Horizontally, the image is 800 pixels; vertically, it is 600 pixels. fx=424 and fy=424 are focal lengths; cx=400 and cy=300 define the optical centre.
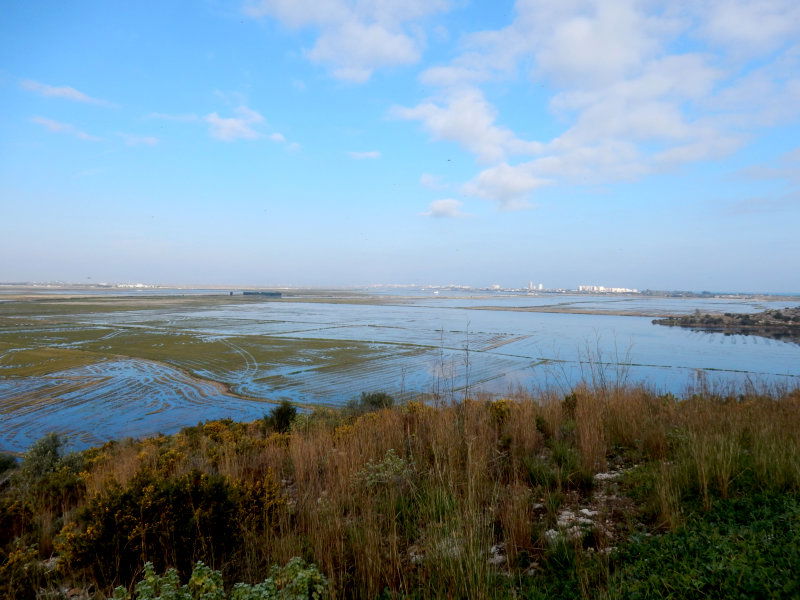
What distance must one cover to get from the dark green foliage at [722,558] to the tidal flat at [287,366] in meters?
4.30

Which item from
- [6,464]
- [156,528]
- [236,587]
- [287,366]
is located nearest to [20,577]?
[156,528]

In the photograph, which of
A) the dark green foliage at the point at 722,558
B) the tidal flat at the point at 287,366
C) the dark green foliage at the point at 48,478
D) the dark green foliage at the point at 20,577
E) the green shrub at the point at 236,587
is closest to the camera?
the dark green foliage at the point at 722,558

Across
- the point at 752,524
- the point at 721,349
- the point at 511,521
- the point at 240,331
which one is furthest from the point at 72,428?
the point at 721,349

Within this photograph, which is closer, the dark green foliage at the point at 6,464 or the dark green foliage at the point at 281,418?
the dark green foliage at the point at 6,464

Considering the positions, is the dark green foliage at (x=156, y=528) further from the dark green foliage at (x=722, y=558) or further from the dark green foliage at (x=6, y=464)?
the dark green foliage at (x=6, y=464)

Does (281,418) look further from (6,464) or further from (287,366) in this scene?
(287,366)

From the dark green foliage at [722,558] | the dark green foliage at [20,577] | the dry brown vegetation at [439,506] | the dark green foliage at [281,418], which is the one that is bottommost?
the dark green foliage at [281,418]

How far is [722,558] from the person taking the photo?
233 centimetres

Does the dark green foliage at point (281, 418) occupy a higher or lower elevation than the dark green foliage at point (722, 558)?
lower

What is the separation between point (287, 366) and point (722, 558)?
2158cm

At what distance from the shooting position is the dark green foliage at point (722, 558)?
2.11m

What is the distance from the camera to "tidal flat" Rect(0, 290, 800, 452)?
14.5 metres

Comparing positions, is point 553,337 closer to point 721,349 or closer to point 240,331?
point 721,349

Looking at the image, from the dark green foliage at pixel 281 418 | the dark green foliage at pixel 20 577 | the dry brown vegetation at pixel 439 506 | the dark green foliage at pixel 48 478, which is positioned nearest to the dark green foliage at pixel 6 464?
the dark green foliage at pixel 48 478
